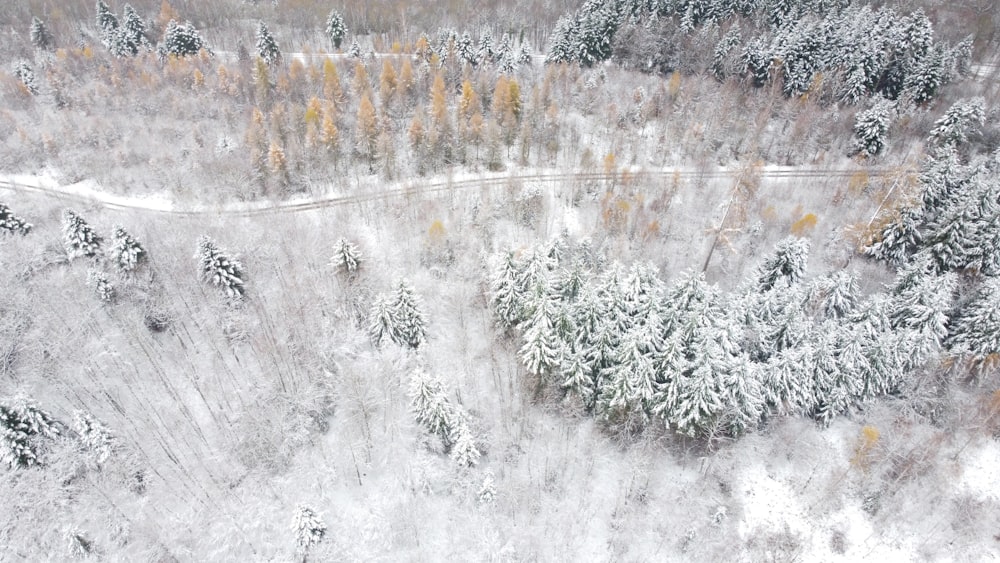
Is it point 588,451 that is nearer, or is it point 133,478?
point 133,478

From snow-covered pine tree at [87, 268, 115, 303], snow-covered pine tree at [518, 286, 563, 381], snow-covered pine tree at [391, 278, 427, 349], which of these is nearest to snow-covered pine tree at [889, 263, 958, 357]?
snow-covered pine tree at [518, 286, 563, 381]

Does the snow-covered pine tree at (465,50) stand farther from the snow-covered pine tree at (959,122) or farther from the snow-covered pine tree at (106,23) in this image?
the snow-covered pine tree at (959,122)

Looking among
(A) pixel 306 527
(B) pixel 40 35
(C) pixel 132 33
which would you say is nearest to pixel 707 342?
(A) pixel 306 527

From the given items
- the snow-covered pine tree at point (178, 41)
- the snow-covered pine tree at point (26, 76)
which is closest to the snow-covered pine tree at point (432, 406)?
the snow-covered pine tree at point (178, 41)

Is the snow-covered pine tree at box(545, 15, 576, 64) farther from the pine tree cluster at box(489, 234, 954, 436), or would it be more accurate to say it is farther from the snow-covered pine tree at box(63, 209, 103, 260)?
the snow-covered pine tree at box(63, 209, 103, 260)

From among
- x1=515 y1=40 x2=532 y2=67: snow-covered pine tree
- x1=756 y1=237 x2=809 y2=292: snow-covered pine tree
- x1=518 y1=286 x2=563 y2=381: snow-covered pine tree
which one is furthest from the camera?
x1=515 y1=40 x2=532 y2=67: snow-covered pine tree

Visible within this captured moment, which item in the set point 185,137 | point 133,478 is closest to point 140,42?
point 185,137

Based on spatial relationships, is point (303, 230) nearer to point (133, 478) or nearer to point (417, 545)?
point (133, 478)
